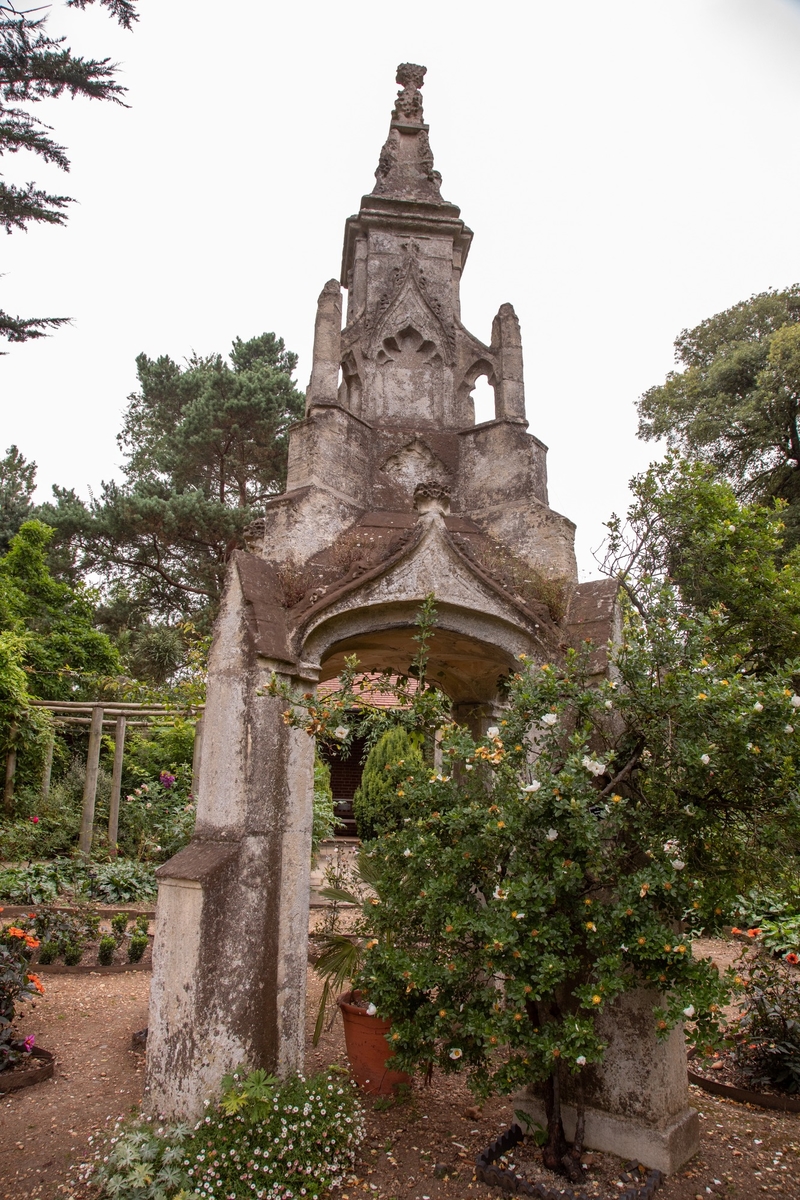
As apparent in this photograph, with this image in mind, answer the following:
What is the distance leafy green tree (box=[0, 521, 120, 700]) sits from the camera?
1592 cm

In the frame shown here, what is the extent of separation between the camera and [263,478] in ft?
62.7

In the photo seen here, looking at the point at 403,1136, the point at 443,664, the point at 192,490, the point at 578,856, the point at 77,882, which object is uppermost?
the point at 192,490

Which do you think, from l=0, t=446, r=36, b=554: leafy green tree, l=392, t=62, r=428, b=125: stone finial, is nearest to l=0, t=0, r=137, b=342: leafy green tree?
l=392, t=62, r=428, b=125: stone finial

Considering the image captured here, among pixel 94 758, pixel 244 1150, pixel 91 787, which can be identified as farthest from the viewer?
pixel 94 758

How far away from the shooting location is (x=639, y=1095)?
348 centimetres

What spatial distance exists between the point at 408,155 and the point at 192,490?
41.9 feet

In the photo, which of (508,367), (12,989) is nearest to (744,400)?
(508,367)

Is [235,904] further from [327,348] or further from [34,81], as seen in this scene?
[34,81]

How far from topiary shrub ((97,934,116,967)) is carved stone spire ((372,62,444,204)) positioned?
7097mm

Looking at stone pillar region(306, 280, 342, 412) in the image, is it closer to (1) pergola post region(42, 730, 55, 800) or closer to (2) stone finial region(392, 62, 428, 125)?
(2) stone finial region(392, 62, 428, 125)

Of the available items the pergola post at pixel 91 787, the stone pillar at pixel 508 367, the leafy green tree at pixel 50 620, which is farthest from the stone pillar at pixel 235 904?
the leafy green tree at pixel 50 620

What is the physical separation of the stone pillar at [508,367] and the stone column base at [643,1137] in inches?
155

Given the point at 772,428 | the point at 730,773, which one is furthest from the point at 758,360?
the point at 730,773

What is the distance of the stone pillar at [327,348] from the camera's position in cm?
486
